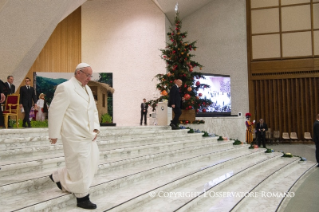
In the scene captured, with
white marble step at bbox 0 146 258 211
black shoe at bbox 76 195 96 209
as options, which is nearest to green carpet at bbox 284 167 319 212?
white marble step at bbox 0 146 258 211

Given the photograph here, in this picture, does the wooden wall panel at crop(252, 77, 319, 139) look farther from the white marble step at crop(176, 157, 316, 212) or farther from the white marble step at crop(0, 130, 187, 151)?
the white marble step at crop(176, 157, 316, 212)

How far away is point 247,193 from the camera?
4836 millimetres

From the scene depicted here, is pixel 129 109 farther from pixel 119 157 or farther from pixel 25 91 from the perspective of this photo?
pixel 119 157

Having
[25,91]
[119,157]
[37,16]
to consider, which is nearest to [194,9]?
[37,16]

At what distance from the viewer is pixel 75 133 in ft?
10.5

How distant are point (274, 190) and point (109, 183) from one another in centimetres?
301

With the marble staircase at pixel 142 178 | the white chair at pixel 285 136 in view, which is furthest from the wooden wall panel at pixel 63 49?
the white chair at pixel 285 136

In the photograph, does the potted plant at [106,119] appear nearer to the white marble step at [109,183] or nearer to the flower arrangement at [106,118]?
the flower arrangement at [106,118]

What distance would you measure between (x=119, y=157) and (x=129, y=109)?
9966 millimetres

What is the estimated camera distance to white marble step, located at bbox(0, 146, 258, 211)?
3.04 m

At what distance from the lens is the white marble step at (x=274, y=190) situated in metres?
4.44

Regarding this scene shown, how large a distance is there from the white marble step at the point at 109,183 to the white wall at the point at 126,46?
926 centimetres

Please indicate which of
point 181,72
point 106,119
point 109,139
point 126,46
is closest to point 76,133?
point 109,139

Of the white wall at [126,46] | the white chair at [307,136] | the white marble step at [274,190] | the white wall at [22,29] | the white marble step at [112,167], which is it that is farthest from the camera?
the white wall at [126,46]
